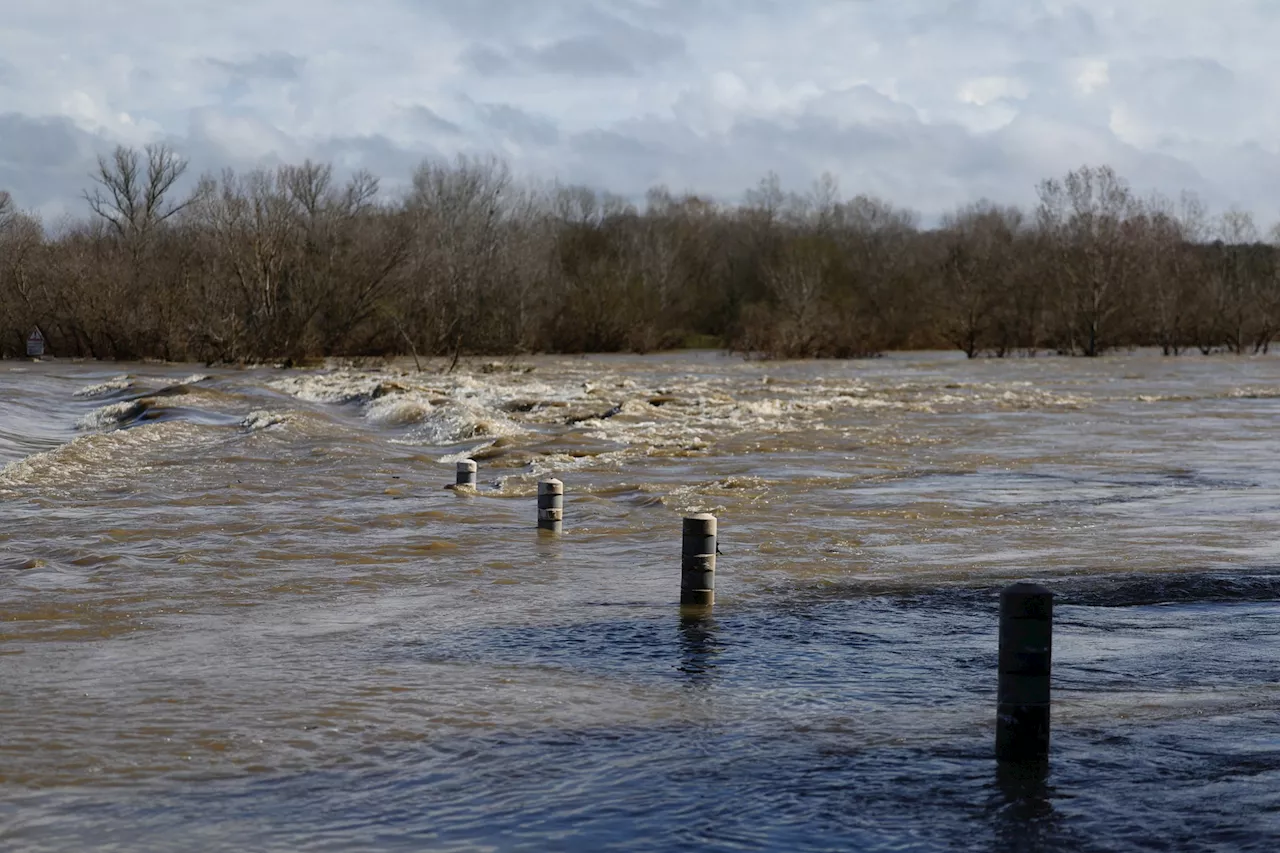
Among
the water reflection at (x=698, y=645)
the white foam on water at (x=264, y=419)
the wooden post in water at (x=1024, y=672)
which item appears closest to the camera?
the wooden post in water at (x=1024, y=672)

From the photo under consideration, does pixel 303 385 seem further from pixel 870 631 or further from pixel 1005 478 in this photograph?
pixel 870 631

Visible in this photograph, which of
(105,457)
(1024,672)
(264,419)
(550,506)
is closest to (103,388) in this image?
(264,419)

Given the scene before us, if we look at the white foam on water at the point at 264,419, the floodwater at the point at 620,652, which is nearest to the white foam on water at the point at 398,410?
the white foam on water at the point at 264,419

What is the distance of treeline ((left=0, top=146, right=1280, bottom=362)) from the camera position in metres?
63.8

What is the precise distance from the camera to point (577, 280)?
86.4m

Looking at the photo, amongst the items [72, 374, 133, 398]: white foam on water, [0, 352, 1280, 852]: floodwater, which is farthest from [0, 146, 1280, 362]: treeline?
[0, 352, 1280, 852]: floodwater

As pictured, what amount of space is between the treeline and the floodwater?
36.9m

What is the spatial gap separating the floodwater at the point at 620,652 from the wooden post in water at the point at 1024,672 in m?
0.18

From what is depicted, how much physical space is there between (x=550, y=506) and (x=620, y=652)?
6.22 m

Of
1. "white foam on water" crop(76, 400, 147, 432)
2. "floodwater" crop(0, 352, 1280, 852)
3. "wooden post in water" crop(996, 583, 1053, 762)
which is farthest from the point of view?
"white foam on water" crop(76, 400, 147, 432)

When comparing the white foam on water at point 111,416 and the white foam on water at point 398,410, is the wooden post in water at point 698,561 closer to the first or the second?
the white foam on water at point 398,410

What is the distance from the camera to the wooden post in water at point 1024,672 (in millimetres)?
7414

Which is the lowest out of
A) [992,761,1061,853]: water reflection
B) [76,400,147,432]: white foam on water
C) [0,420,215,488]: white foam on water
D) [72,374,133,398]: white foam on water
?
[992,761,1061,853]: water reflection

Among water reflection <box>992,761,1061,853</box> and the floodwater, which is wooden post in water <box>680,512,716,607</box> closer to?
the floodwater
